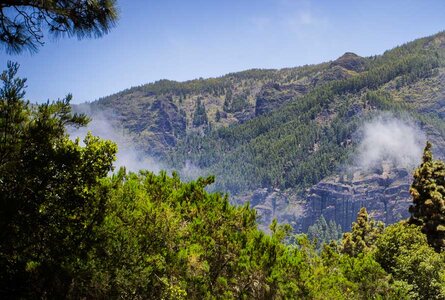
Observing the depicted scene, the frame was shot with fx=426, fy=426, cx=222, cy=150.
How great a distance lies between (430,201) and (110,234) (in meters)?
28.0

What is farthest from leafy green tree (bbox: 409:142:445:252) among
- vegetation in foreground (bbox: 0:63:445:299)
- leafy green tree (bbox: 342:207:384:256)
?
leafy green tree (bbox: 342:207:384:256)

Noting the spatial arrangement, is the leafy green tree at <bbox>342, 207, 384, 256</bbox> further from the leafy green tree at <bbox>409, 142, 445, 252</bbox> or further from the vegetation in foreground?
the vegetation in foreground

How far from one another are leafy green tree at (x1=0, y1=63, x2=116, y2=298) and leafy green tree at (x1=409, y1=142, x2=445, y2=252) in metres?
28.3

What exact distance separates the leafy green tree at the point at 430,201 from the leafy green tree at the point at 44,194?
28.3 m

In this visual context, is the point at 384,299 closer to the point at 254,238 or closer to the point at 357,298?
the point at 357,298

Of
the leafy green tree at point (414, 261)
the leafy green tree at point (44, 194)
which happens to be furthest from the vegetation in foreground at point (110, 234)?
the leafy green tree at point (414, 261)

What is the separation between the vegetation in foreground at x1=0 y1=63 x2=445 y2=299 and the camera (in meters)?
11.4

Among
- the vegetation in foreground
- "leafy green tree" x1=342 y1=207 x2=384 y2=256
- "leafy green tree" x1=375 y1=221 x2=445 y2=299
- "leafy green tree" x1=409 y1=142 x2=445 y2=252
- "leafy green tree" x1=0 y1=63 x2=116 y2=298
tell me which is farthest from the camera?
"leafy green tree" x1=342 y1=207 x2=384 y2=256

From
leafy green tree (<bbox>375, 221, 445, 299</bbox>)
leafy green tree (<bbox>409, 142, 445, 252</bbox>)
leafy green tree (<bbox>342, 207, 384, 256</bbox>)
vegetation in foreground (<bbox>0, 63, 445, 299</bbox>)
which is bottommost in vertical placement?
leafy green tree (<bbox>342, 207, 384, 256</bbox>)

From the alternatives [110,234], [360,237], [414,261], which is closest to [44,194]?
[110,234]

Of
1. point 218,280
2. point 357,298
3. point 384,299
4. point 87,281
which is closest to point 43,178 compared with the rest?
point 87,281

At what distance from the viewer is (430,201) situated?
33.5 metres

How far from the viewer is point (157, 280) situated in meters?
15.3

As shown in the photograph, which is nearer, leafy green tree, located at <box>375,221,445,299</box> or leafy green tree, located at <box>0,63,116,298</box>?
leafy green tree, located at <box>0,63,116,298</box>
